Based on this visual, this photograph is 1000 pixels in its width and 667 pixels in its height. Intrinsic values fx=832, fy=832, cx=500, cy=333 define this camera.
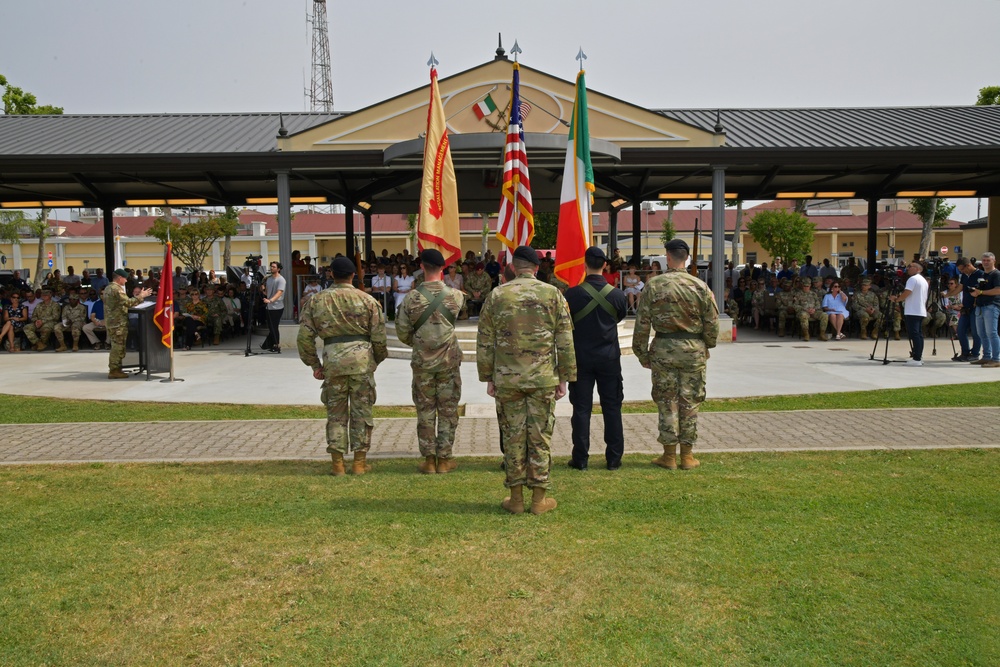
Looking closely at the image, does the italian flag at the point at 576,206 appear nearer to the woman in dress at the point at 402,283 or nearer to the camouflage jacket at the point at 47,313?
the woman in dress at the point at 402,283

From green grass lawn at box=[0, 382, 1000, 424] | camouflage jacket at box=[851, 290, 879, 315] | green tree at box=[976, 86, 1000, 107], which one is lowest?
green grass lawn at box=[0, 382, 1000, 424]

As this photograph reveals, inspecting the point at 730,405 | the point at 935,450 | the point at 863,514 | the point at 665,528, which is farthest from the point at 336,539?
the point at 730,405

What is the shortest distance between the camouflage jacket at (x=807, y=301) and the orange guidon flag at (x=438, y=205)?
1070 cm

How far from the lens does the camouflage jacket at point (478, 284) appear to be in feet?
59.6

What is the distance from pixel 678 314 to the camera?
293 inches

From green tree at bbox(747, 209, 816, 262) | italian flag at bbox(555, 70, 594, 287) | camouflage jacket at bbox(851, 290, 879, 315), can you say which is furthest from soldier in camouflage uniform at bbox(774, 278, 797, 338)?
green tree at bbox(747, 209, 816, 262)

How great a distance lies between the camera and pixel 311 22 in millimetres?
72625

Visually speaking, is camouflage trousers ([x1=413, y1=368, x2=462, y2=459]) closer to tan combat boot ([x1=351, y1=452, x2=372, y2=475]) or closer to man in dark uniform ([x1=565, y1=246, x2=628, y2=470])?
tan combat boot ([x1=351, y1=452, x2=372, y2=475])

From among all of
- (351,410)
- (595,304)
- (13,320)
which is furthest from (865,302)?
(13,320)

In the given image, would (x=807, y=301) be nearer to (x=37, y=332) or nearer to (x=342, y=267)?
(x=342, y=267)

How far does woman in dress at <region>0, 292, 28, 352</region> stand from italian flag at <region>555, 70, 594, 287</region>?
46.2 ft

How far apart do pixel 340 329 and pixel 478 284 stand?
1090cm

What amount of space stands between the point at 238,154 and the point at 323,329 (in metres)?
12.0

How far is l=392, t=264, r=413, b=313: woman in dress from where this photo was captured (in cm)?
1809
